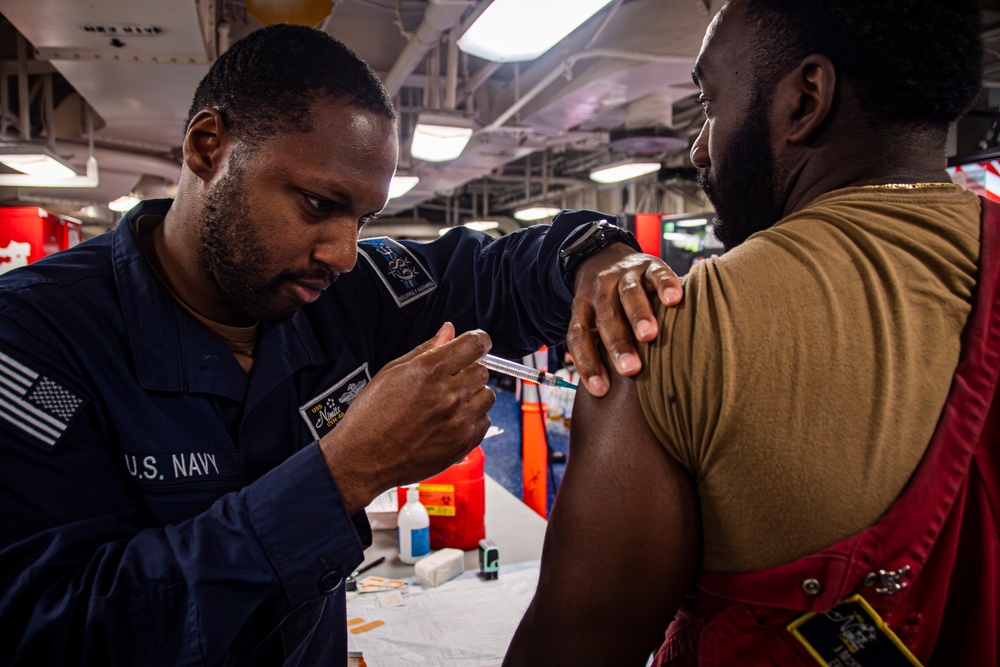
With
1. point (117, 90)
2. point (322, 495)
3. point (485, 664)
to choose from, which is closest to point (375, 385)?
point (322, 495)

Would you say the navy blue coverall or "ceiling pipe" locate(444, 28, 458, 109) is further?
"ceiling pipe" locate(444, 28, 458, 109)

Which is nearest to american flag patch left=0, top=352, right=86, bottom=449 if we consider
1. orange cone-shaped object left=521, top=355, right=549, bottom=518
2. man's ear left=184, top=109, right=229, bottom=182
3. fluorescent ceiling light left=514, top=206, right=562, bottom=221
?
man's ear left=184, top=109, right=229, bottom=182

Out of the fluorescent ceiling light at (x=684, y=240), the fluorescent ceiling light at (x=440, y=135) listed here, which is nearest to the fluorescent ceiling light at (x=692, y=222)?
the fluorescent ceiling light at (x=684, y=240)

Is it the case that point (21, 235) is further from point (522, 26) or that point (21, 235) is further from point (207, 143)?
point (207, 143)

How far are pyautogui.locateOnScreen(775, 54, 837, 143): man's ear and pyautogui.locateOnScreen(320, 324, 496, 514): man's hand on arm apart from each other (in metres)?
0.53

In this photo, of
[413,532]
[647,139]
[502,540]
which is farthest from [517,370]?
[647,139]

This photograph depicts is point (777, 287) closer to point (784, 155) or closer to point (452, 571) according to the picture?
point (784, 155)

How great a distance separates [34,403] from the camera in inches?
32.4

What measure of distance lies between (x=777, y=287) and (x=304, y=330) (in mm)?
903

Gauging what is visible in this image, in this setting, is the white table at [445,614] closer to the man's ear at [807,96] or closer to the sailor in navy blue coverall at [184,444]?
the sailor in navy blue coverall at [184,444]

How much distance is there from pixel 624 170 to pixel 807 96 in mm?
4700

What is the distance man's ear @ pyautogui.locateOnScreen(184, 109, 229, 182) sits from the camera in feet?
3.59

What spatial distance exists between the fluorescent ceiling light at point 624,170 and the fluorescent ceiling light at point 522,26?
9.45 ft

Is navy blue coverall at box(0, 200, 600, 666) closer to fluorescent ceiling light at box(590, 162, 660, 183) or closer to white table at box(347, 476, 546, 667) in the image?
white table at box(347, 476, 546, 667)
